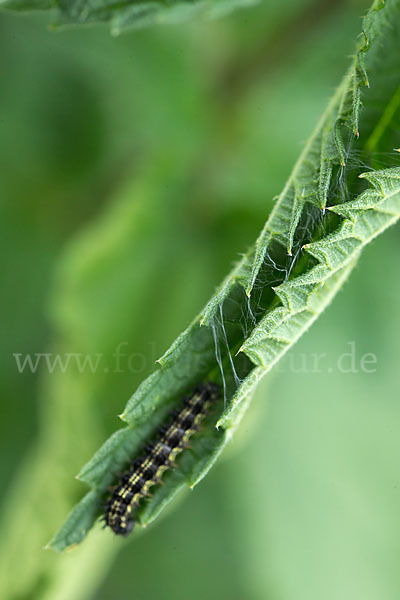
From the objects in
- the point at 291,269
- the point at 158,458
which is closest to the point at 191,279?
the point at 158,458

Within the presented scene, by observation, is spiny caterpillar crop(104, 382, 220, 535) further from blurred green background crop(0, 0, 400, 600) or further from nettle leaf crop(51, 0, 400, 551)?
blurred green background crop(0, 0, 400, 600)

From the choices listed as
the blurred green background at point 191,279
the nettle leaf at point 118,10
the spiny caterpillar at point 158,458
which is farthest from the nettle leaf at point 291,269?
the blurred green background at point 191,279

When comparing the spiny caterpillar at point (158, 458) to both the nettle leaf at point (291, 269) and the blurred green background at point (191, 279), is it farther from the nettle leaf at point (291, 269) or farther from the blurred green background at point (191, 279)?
the blurred green background at point (191, 279)

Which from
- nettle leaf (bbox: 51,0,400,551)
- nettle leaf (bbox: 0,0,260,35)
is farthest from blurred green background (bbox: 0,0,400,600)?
nettle leaf (bbox: 0,0,260,35)

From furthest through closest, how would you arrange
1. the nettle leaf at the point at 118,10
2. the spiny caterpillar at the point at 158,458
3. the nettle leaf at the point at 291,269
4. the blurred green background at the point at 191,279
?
the blurred green background at the point at 191,279 < the spiny caterpillar at the point at 158,458 < the nettle leaf at the point at 118,10 < the nettle leaf at the point at 291,269

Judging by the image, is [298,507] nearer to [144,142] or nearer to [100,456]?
[100,456]

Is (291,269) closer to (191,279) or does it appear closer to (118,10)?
(118,10)
